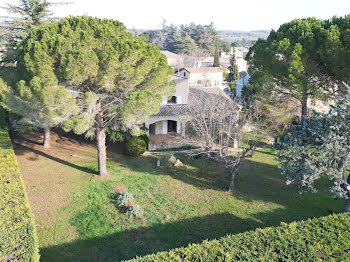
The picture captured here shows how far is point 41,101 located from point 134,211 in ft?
22.4

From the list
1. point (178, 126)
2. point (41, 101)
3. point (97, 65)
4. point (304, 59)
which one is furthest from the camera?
point (178, 126)

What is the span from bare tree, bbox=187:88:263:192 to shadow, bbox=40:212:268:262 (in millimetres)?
3332

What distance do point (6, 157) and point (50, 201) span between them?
314 centimetres

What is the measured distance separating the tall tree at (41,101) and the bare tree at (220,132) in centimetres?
709

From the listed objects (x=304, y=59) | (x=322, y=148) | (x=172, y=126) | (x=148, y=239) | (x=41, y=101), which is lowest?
(x=148, y=239)

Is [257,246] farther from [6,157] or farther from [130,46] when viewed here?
[6,157]

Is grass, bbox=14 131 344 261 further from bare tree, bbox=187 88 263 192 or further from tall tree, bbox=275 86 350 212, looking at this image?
tall tree, bbox=275 86 350 212

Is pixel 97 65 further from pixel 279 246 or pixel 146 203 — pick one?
pixel 279 246

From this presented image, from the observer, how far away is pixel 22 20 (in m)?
25.1

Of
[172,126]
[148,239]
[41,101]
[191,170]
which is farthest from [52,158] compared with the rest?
[172,126]

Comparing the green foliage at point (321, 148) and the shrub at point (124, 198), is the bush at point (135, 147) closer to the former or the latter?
the shrub at point (124, 198)

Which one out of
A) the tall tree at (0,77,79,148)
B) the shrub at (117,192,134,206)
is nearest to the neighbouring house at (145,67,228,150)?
the shrub at (117,192,134,206)

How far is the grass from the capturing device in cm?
1164

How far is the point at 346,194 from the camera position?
1327 cm
